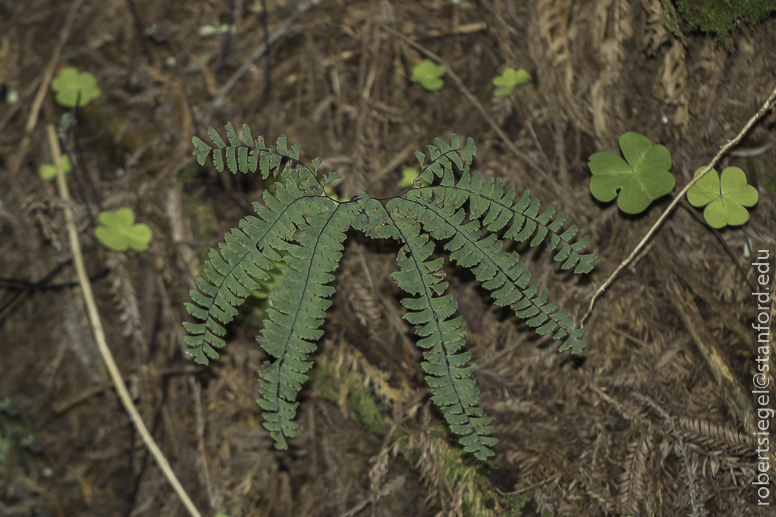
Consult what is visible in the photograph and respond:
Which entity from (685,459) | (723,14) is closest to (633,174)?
(723,14)

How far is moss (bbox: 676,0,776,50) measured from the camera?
2045 millimetres

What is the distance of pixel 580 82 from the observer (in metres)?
2.54

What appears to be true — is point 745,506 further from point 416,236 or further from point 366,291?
point 366,291

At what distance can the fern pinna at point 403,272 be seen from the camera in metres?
1.83

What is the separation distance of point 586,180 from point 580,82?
1.69 feet

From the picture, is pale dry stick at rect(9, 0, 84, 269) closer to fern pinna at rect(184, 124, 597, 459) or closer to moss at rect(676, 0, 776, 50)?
fern pinna at rect(184, 124, 597, 459)

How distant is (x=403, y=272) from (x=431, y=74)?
1.52 meters

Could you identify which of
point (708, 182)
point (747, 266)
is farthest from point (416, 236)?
point (747, 266)

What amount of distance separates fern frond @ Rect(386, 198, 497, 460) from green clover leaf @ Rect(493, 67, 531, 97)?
4.00 ft

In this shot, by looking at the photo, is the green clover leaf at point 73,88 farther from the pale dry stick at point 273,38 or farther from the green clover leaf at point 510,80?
the green clover leaf at point 510,80

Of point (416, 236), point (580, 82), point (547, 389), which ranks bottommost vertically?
point (547, 389)

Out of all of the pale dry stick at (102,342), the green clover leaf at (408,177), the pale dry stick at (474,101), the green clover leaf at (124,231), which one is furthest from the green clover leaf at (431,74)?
the pale dry stick at (102,342)

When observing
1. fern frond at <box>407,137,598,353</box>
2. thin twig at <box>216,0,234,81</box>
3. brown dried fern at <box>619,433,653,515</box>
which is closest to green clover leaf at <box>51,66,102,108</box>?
thin twig at <box>216,0,234,81</box>

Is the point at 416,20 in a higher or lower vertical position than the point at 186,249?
higher
